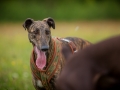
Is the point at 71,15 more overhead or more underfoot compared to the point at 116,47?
more underfoot

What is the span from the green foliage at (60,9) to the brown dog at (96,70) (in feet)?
88.8

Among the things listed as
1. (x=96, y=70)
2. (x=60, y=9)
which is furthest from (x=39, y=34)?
(x=60, y=9)

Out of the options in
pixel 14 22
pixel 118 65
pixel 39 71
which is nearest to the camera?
pixel 118 65

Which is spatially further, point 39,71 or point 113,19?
point 113,19

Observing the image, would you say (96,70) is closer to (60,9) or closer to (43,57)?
(43,57)

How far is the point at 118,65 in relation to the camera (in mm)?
2924

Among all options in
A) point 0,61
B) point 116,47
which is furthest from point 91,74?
point 0,61

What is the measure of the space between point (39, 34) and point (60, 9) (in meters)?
26.7

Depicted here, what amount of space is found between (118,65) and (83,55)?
0.34 m

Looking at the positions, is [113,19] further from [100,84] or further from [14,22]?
[100,84]

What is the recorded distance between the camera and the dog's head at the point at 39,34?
5.64 m

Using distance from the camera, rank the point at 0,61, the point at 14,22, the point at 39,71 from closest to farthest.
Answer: the point at 39,71, the point at 0,61, the point at 14,22

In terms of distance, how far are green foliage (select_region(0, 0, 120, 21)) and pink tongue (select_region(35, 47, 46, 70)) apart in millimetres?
24449

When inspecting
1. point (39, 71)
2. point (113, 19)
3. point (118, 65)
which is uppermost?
point (118, 65)
